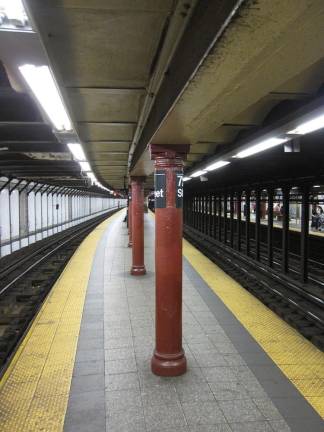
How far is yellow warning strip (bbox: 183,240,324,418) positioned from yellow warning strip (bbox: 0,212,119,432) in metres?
2.22

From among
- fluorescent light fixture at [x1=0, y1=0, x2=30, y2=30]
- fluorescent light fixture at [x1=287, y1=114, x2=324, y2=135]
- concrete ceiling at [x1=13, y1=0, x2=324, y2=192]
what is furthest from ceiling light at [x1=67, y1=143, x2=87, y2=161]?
fluorescent light fixture at [x1=0, y1=0, x2=30, y2=30]

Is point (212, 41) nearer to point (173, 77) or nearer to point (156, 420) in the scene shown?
point (173, 77)

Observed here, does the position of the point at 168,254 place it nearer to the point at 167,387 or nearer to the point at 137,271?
the point at 167,387

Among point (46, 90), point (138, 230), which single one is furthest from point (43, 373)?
point (138, 230)

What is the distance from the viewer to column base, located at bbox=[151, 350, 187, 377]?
167 inches

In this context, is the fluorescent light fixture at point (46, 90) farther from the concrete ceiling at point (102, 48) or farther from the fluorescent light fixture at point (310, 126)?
the fluorescent light fixture at point (310, 126)

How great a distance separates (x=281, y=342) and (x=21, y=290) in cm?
704

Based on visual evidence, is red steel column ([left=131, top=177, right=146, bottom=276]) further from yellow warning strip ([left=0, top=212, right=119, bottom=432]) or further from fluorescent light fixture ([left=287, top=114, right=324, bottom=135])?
fluorescent light fixture ([left=287, top=114, right=324, bottom=135])

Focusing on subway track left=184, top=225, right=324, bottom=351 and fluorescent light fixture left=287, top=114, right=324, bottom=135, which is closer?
fluorescent light fixture left=287, top=114, right=324, bottom=135

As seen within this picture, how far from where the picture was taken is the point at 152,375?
427cm

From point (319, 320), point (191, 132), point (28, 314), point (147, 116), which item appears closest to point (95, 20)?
point (191, 132)

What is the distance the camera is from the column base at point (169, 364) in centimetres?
425

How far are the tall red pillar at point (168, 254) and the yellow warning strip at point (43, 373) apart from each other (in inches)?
40.5

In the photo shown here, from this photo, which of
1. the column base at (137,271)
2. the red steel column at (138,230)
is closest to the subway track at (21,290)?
the column base at (137,271)
